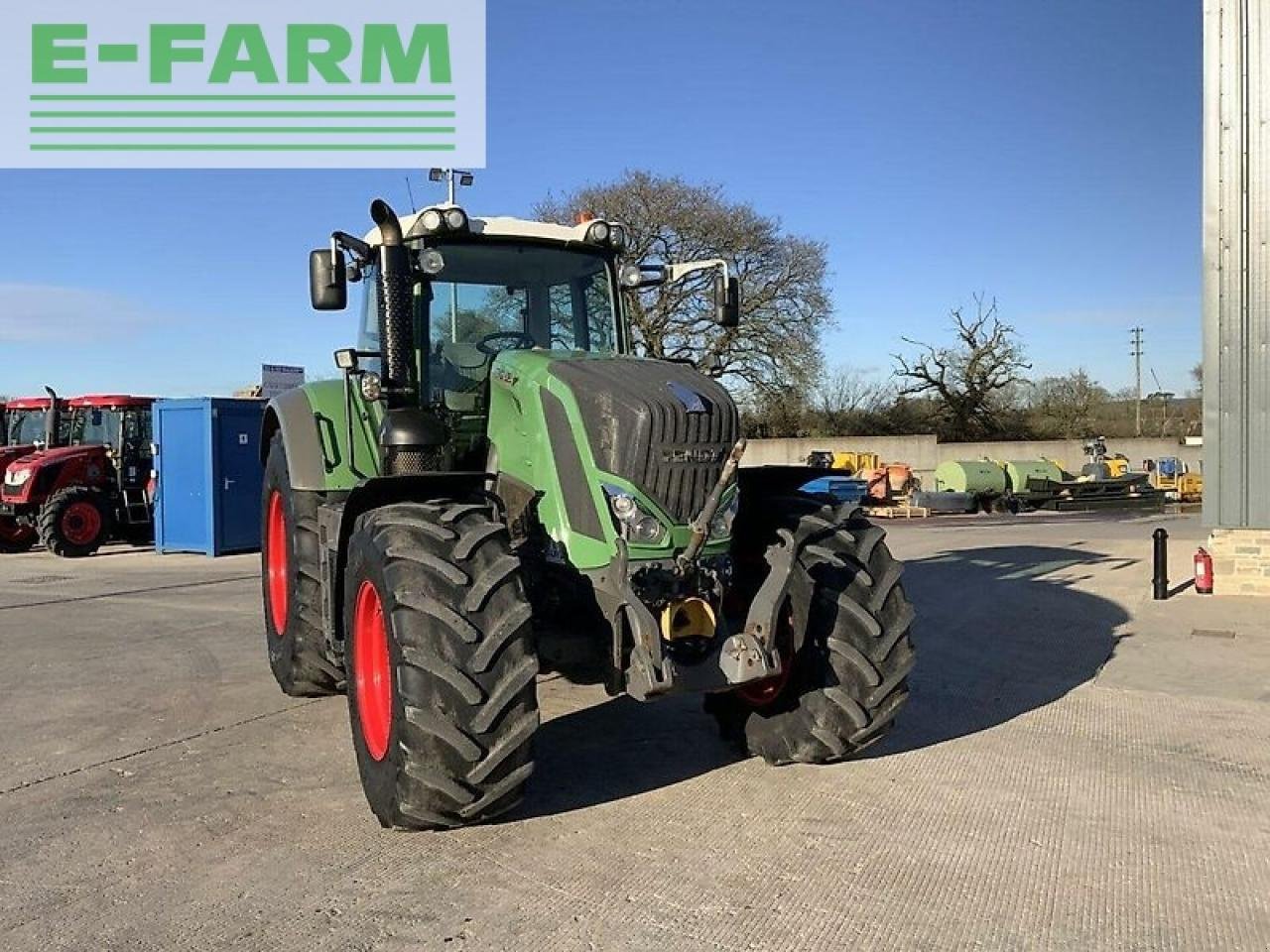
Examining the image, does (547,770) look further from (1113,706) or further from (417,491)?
(1113,706)

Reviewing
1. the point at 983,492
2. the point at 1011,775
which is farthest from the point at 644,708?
the point at 983,492

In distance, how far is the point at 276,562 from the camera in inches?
300

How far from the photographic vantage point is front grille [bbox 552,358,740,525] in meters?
4.58

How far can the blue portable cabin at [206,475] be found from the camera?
17.3m

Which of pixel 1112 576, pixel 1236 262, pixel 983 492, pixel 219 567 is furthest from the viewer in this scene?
pixel 983 492

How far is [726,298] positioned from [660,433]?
1785 mm

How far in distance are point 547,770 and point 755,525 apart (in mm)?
1503

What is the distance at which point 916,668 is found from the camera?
7816 millimetres

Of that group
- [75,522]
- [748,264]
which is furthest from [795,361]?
[75,522]

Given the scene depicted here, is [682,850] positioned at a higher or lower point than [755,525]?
lower

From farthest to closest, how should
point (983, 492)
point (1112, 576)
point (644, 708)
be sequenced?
point (983, 492), point (1112, 576), point (644, 708)

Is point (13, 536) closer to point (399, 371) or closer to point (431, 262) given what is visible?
point (399, 371)

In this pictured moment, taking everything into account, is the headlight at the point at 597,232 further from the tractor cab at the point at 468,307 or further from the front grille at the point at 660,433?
the front grille at the point at 660,433

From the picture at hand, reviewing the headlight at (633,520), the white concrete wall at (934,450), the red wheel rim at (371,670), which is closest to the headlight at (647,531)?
the headlight at (633,520)
